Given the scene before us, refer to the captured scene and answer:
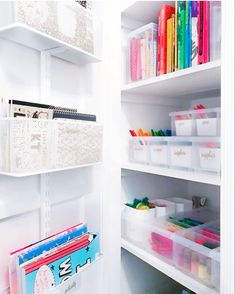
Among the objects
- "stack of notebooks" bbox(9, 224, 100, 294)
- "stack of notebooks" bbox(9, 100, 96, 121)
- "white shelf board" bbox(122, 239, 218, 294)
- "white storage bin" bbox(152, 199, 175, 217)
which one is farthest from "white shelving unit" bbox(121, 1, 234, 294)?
"stack of notebooks" bbox(9, 100, 96, 121)

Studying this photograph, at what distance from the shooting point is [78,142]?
0.89m

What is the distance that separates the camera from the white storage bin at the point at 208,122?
0.84 meters

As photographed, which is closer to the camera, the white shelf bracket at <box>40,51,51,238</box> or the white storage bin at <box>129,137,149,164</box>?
the white shelf bracket at <box>40,51,51,238</box>

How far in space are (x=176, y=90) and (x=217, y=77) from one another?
0.27 metres

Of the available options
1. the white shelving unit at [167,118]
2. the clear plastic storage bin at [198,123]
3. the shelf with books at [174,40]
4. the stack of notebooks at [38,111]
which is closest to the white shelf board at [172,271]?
the white shelving unit at [167,118]

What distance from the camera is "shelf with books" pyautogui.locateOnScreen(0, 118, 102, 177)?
28.1 inches

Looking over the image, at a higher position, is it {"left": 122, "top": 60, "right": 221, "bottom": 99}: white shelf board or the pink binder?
the pink binder

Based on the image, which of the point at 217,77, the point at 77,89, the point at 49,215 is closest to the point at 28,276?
the point at 49,215

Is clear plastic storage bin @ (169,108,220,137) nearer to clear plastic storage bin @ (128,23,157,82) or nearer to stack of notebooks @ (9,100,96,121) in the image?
clear plastic storage bin @ (128,23,157,82)

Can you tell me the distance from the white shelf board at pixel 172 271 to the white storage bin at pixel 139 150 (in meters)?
0.36

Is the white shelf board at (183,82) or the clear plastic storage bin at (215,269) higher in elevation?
→ the white shelf board at (183,82)

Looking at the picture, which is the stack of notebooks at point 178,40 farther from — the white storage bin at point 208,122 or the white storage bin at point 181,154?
the white storage bin at point 181,154

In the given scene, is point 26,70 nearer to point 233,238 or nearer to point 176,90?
point 176,90

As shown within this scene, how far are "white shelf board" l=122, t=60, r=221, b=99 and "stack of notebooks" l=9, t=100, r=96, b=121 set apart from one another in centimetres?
31
